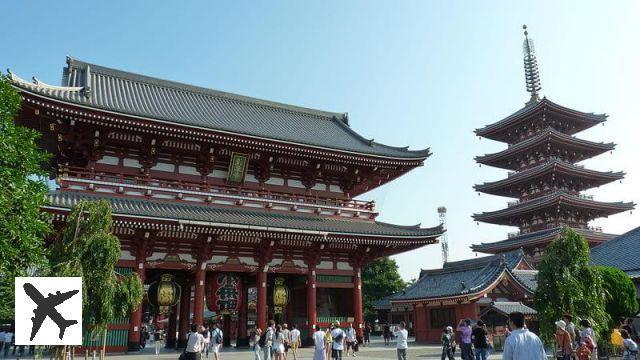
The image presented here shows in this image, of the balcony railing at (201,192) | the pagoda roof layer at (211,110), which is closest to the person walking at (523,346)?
the pagoda roof layer at (211,110)

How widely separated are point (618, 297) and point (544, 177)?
29.5m

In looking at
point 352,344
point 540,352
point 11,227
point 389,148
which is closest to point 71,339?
point 11,227

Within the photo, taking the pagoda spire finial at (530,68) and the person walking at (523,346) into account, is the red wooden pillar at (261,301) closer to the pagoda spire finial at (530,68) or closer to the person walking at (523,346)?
the person walking at (523,346)

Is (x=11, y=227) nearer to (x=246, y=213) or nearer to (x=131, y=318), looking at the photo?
(x=131, y=318)

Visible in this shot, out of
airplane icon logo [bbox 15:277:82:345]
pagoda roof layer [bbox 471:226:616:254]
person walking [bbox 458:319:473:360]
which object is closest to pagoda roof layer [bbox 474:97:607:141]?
pagoda roof layer [bbox 471:226:616:254]

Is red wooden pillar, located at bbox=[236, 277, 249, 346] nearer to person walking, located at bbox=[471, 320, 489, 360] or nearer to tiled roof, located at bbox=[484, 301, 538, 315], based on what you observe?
person walking, located at bbox=[471, 320, 489, 360]

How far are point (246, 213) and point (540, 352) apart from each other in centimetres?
1736

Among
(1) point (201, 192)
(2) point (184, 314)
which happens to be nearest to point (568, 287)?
(1) point (201, 192)

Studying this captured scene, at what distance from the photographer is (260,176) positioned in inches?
985

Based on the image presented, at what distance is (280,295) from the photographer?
2478cm

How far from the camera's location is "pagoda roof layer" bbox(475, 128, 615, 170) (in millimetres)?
47375

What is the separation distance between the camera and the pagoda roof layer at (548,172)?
151ft

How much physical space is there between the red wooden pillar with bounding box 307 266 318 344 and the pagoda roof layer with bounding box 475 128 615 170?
3249cm

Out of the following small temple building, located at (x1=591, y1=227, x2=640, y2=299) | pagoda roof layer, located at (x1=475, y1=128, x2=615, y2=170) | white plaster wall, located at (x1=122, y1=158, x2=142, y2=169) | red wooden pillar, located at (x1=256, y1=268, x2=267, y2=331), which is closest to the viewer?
white plaster wall, located at (x1=122, y1=158, x2=142, y2=169)
